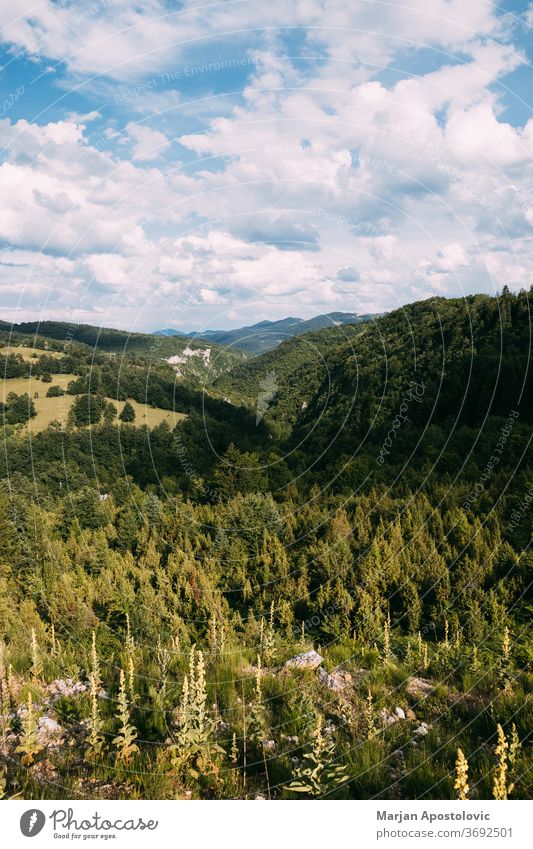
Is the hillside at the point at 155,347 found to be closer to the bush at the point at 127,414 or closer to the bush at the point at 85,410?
the bush at the point at 85,410

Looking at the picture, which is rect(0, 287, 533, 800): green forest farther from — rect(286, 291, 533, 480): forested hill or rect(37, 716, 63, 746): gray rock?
rect(286, 291, 533, 480): forested hill

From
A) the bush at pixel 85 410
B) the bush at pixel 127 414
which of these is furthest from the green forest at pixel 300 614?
the bush at pixel 85 410

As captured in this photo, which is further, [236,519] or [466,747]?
[236,519]

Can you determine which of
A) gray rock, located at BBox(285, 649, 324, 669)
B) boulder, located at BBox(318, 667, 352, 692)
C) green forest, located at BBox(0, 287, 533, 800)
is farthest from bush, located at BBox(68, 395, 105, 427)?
boulder, located at BBox(318, 667, 352, 692)

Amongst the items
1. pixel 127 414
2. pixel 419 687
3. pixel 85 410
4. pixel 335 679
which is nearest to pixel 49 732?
pixel 335 679

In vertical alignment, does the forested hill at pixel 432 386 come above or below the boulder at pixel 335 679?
above
